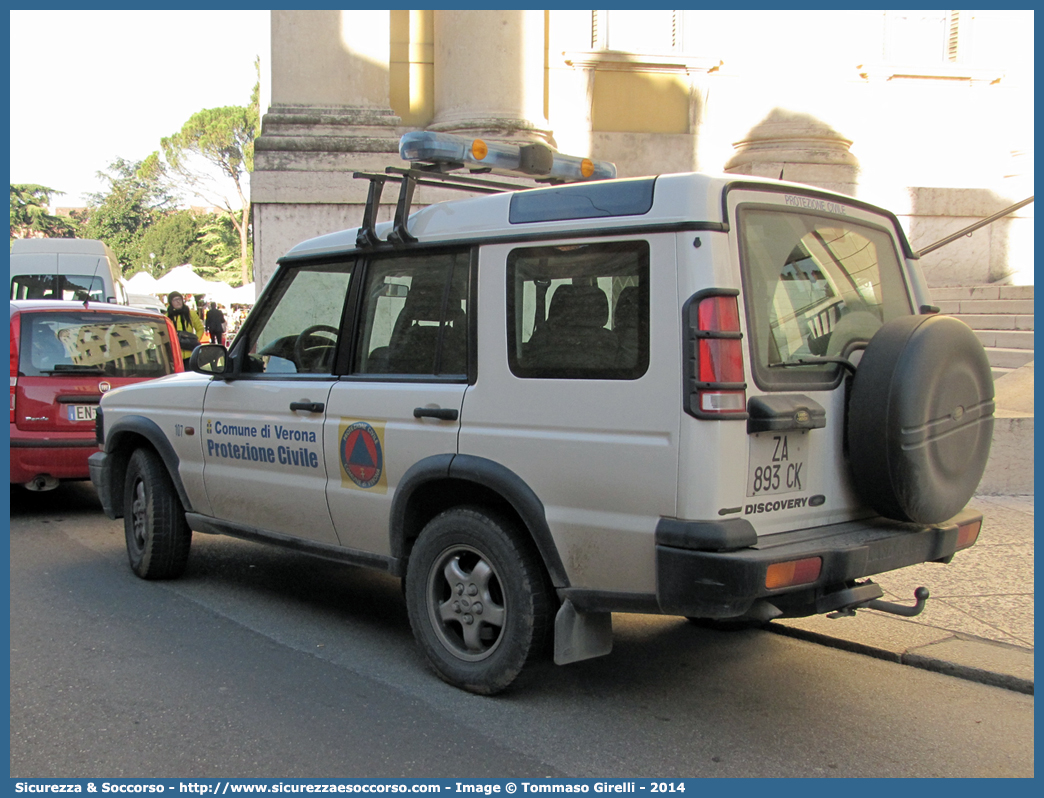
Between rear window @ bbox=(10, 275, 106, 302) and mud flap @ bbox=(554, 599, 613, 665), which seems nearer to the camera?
mud flap @ bbox=(554, 599, 613, 665)

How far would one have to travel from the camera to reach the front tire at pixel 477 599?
416 cm

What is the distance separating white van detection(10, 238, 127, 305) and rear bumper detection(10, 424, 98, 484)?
A: 974 centimetres

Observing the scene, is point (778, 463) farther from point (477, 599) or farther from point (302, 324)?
point (302, 324)

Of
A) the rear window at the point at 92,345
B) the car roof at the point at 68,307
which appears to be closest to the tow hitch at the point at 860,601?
the rear window at the point at 92,345

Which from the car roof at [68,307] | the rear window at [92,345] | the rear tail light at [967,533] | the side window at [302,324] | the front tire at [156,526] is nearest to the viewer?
the rear tail light at [967,533]

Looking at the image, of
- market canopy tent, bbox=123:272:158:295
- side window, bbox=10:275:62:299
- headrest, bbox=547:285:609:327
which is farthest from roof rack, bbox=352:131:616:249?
market canopy tent, bbox=123:272:158:295

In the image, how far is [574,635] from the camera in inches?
159

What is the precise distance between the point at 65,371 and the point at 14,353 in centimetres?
43

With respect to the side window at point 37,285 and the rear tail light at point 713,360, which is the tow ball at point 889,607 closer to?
the rear tail light at point 713,360

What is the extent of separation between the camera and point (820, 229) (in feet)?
14.0

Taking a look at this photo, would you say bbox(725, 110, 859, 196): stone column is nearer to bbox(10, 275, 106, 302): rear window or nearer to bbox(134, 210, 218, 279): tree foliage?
bbox(10, 275, 106, 302): rear window

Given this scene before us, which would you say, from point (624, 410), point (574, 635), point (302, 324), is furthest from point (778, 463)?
point (302, 324)

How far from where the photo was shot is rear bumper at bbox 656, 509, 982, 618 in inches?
140

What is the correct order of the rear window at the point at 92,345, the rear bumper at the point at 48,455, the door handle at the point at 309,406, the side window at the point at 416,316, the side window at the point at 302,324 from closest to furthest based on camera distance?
the side window at the point at 416,316 → the door handle at the point at 309,406 → the side window at the point at 302,324 → the rear bumper at the point at 48,455 → the rear window at the point at 92,345
